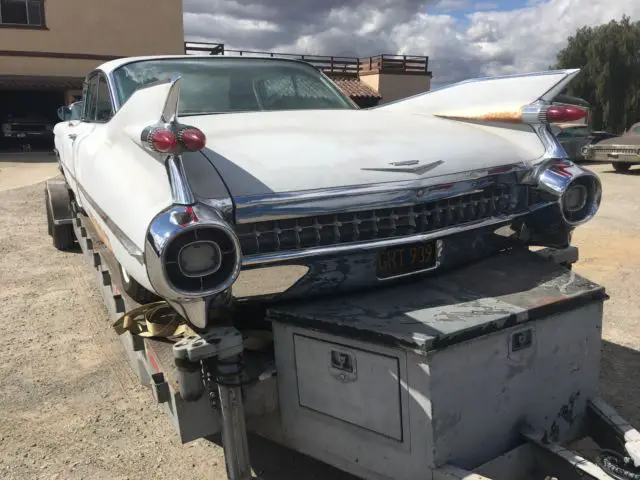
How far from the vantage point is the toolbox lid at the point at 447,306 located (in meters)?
2.13

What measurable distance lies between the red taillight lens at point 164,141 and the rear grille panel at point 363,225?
382 mm

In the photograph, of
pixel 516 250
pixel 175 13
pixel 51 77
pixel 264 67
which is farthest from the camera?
pixel 175 13

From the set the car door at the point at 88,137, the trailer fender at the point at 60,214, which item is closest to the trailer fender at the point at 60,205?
the trailer fender at the point at 60,214

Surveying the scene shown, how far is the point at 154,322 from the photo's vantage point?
2682mm

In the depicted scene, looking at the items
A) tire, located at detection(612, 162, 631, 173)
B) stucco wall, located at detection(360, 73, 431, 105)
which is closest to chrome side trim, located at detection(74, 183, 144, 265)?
tire, located at detection(612, 162, 631, 173)

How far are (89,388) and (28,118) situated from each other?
20770mm

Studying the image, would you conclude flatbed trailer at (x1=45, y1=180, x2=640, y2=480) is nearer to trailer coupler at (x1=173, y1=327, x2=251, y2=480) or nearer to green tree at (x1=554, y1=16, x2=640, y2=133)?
trailer coupler at (x1=173, y1=327, x2=251, y2=480)

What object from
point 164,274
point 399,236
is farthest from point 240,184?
point 399,236

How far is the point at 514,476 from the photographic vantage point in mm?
2268

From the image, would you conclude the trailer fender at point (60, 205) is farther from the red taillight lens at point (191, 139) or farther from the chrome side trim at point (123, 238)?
the red taillight lens at point (191, 139)

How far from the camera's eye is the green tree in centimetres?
2889

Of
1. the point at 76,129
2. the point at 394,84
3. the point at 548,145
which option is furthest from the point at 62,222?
the point at 394,84

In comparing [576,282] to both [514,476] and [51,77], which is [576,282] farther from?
[51,77]

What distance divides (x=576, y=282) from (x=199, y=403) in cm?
163
